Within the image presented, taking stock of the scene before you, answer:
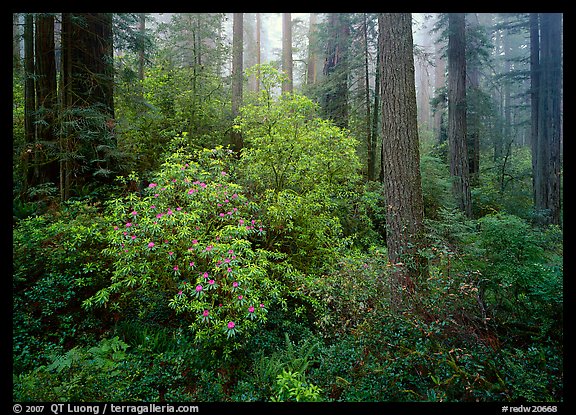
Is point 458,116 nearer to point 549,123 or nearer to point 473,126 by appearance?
point 549,123

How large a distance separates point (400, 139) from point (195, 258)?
3.34 meters

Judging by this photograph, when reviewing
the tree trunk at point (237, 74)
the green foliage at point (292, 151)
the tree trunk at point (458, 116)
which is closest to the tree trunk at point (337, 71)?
the tree trunk at point (237, 74)

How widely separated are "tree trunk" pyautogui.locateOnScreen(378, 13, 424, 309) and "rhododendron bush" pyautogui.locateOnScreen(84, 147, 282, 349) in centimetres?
185

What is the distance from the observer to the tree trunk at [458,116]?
9383 mm

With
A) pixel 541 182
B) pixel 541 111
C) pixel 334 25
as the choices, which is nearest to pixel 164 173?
pixel 334 25

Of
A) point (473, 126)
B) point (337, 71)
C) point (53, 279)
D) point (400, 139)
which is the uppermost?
point (337, 71)

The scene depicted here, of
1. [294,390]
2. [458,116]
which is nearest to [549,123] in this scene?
[458,116]

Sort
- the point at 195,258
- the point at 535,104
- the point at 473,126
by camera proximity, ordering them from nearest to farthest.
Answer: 1. the point at 195,258
2. the point at 535,104
3. the point at 473,126

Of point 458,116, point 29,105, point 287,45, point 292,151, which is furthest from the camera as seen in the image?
point 287,45

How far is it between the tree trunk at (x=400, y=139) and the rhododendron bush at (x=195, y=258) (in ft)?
6.08

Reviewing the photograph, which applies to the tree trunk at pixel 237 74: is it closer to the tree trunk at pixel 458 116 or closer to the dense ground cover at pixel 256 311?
the dense ground cover at pixel 256 311

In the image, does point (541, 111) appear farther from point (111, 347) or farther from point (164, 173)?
point (111, 347)

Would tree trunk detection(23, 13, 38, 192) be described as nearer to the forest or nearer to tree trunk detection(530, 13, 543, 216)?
the forest

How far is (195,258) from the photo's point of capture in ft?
13.8
